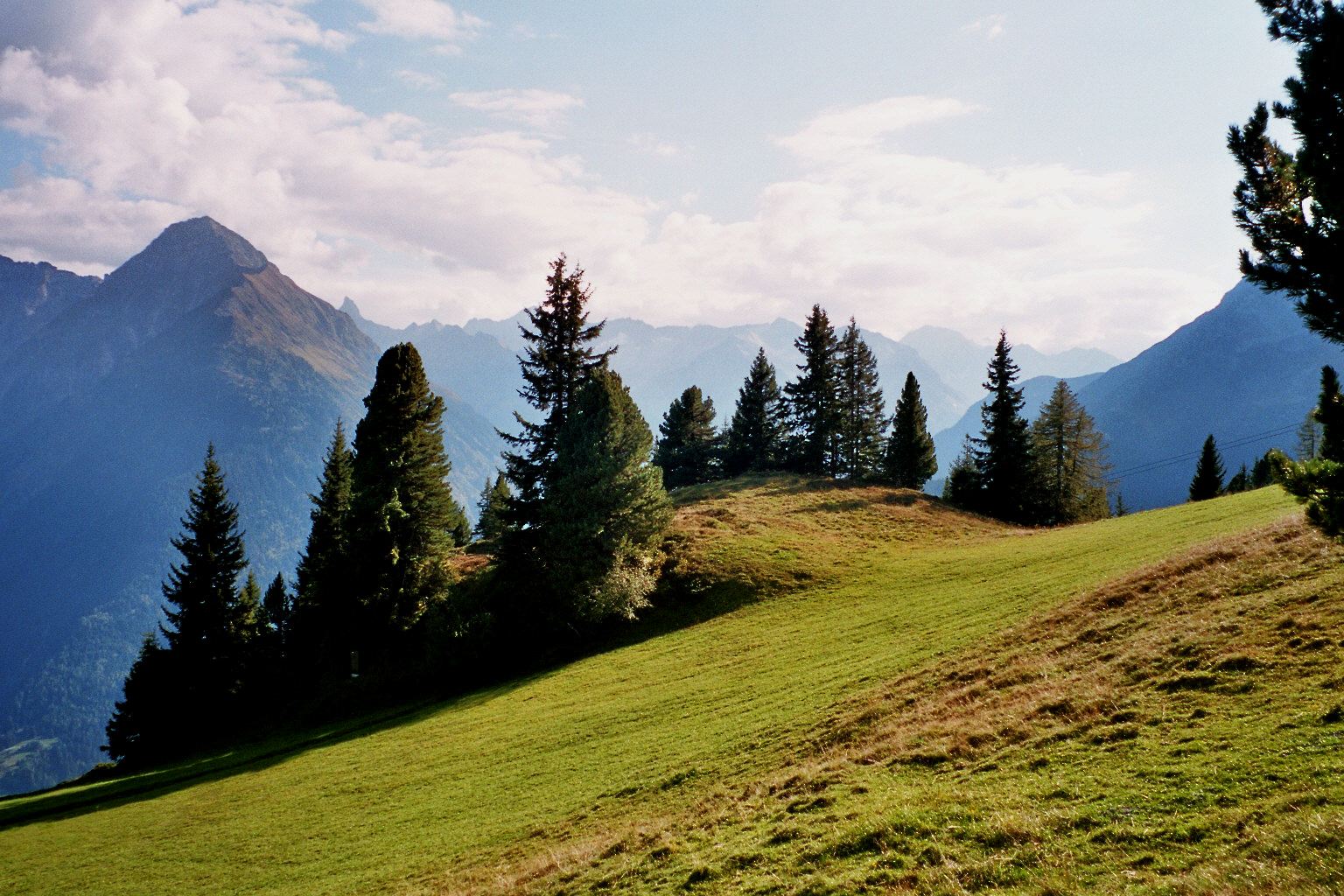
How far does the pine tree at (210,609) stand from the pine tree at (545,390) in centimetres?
A: 2315

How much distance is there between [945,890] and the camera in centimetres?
828

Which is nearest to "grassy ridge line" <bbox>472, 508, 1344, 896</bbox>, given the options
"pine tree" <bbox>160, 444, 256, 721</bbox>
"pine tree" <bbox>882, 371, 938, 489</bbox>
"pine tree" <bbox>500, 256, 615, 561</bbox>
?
"pine tree" <bbox>500, 256, 615, 561</bbox>

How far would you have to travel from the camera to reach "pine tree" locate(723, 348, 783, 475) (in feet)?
266

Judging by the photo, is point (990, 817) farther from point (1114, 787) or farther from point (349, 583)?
point (349, 583)

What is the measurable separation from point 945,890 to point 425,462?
3982cm

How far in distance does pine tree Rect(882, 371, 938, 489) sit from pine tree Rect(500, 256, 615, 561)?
4016 centimetres

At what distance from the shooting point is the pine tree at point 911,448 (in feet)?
229

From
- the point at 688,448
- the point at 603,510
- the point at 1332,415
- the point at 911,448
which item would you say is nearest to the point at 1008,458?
the point at 911,448

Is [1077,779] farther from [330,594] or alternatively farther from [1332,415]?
[330,594]

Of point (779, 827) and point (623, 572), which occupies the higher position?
point (623, 572)

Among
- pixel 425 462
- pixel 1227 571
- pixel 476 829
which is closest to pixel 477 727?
pixel 476 829

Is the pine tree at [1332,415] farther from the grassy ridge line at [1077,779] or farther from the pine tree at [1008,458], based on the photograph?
the pine tree at [1008,458]

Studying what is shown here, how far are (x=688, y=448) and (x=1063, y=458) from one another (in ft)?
144

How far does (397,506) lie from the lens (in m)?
39.7
